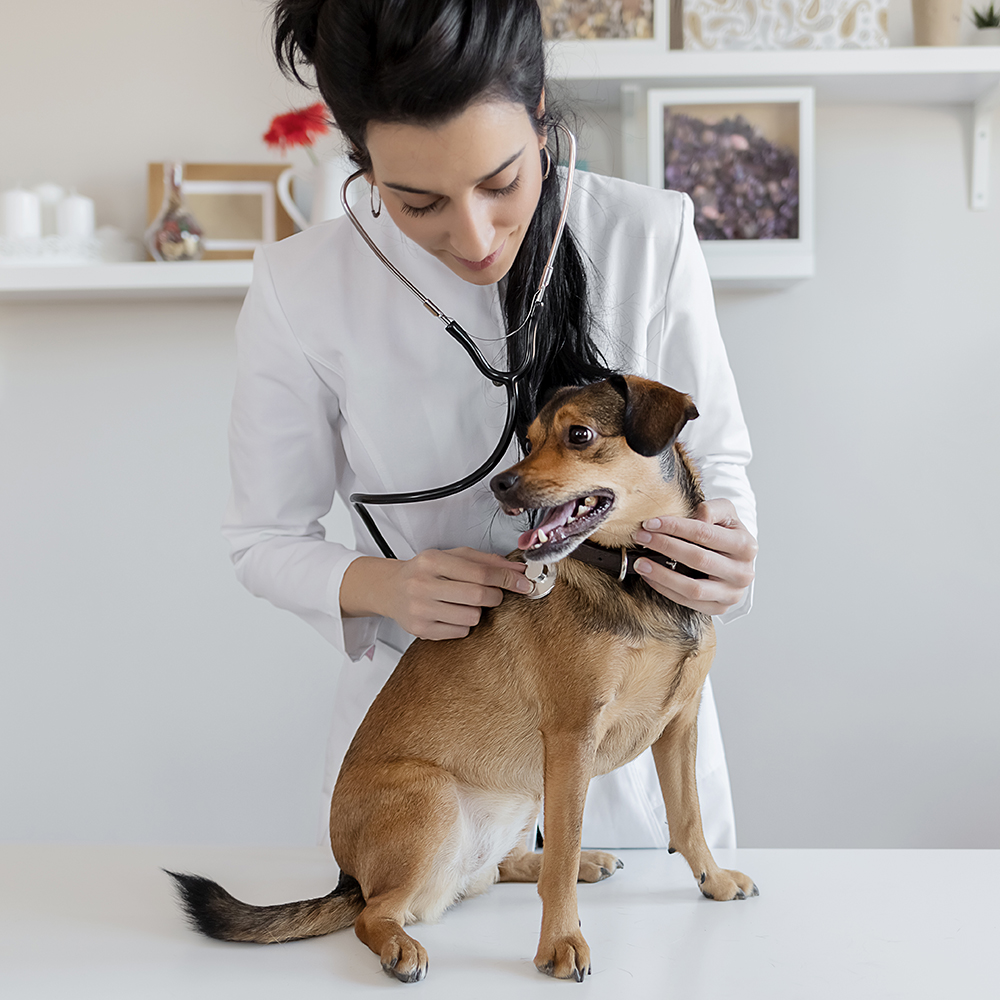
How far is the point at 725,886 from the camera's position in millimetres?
962

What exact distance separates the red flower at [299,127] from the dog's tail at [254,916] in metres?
1.51

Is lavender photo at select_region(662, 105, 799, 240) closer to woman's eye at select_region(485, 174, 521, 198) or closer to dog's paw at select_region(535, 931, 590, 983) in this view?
woman's eye at select_region(485, 174, 521, 198)

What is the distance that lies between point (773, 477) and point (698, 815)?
136 cm

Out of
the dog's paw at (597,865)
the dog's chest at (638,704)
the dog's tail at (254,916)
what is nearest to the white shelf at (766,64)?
the dog's chest at (638,704)

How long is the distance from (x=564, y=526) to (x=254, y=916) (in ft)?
1.59

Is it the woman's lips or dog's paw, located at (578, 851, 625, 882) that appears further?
dog's paw, located at (578, 851, 625, 882)

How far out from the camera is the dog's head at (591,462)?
82cm

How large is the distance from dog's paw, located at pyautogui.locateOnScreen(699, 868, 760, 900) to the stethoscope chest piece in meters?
0.35

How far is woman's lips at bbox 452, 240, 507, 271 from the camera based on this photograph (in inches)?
36.3

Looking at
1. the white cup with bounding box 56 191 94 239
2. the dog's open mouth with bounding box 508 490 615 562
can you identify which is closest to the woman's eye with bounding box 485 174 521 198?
the dog's open mouth with bounding box 508 490 615 562

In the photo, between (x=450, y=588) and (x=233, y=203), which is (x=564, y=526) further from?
(x=233, y=203)

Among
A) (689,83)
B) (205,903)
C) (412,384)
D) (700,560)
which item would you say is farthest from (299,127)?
(205,903)

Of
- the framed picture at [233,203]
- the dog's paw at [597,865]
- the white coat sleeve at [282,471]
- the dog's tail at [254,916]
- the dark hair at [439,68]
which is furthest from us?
the framed picture at [233,203]

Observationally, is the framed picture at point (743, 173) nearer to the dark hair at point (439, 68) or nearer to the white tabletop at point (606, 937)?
the dark hair at point (439, 68)
